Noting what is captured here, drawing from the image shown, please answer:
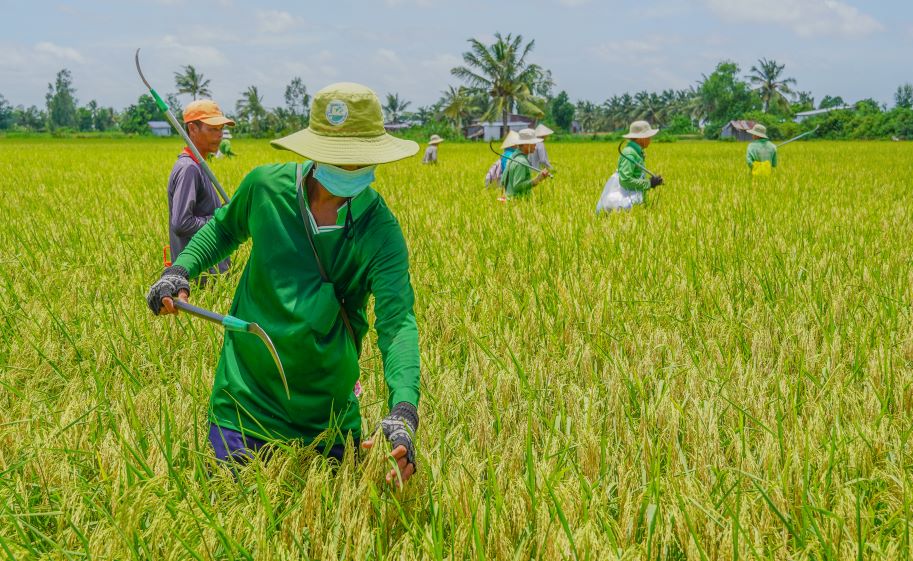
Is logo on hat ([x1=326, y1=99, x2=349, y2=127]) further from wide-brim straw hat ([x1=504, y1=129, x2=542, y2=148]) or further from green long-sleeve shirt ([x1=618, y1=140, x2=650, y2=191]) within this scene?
wide-brim straw hat ([x1=504, y1=129, x2=542, y2=148])

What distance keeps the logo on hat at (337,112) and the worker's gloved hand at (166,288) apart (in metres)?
0.50

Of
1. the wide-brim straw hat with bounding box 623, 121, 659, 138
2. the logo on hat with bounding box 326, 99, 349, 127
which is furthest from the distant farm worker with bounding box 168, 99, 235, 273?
the wide-brim straw hat with bounding box 623, 121, 659, 138

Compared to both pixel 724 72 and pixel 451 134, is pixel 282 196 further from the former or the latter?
pixel 724 72

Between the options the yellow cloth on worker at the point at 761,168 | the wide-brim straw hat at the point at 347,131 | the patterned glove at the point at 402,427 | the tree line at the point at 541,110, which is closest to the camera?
the patterned glove at the point at 402,427

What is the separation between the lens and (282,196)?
5.65ft

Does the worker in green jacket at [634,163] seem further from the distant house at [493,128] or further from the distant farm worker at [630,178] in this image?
the distant house at [493,128]

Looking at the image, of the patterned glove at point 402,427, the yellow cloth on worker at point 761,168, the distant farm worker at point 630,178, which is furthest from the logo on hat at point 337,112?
the yellow cloth on worker at point 761,168

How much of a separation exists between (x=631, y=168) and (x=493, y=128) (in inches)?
2728

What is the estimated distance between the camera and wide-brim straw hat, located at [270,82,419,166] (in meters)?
1.60

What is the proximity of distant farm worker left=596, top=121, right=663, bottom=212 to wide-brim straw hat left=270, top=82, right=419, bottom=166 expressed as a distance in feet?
16.2

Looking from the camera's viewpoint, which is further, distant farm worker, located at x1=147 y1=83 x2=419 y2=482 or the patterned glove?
distant farm worker, located at x1=147 y1=83 x2=419 y2=482

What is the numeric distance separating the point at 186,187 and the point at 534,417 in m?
2.14

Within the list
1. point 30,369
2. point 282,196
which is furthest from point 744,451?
point 30,369

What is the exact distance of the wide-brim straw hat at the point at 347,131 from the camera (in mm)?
1597
